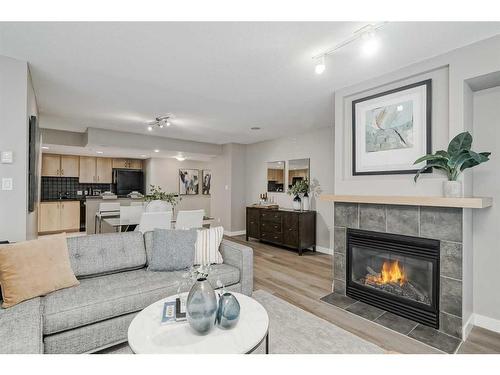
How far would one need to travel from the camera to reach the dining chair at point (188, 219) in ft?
12.3

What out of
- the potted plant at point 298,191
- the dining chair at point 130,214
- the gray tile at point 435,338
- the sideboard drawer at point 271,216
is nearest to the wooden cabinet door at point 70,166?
the dining chair at point 130,214

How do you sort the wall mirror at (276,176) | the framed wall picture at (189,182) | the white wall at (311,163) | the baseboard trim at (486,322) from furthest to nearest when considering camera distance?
the framed wall picture at (189,182) < the wall mirror at (276,176) < the white wall at (311,163) < the baseboard trim at (486,322)

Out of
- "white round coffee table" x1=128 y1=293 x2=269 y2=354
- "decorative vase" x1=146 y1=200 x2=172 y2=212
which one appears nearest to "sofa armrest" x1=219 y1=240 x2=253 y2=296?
"white round coffee table" x1=128 y1=293 x2=269 y2=354

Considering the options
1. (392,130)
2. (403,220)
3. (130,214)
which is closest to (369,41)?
(392,130)

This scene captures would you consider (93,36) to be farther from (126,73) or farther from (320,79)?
(320,79)

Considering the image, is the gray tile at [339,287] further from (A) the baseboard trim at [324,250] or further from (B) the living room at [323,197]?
(A) the baseboard trim at [324,250]

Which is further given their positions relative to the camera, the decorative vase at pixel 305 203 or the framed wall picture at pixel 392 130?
the decorative vase at pixel 305 203

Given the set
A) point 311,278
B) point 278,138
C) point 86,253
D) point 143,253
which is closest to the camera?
point 86,253

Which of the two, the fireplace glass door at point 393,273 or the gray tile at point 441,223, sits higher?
the gray tile at point 441,223

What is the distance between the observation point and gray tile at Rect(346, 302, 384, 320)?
2.43 m

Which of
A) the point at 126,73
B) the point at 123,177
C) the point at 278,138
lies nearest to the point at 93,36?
the point at 126,73

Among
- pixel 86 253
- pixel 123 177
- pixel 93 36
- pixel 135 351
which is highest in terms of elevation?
pixel 93 36
